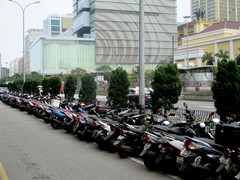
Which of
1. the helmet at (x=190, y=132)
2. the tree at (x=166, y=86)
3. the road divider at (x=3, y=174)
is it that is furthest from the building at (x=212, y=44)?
the road divider at (x=3, y=174)

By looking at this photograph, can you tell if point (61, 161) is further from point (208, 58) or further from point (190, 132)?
point (208, 58)

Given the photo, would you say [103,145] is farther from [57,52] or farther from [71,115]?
[57,52]

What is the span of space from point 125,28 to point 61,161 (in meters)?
115

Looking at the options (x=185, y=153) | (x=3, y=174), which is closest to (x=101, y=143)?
(x=3, y=174)

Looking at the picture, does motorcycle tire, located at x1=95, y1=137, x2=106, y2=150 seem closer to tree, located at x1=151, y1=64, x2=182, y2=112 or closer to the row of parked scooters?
the row of parked scooters

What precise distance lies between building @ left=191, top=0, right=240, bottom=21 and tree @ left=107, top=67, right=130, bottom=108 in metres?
129

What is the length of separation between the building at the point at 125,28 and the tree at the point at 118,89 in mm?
102758

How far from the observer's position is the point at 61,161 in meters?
8.23

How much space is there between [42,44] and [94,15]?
65.0 ft

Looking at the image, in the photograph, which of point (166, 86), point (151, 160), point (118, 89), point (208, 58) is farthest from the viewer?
point (208, 58)

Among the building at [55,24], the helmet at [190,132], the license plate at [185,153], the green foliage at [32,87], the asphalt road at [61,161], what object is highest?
the building at [55,24]

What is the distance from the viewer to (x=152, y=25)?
398ft

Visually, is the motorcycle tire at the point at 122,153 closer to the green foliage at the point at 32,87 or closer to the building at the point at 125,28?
the green foliage at the point at 32,87

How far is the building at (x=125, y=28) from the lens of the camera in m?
118
